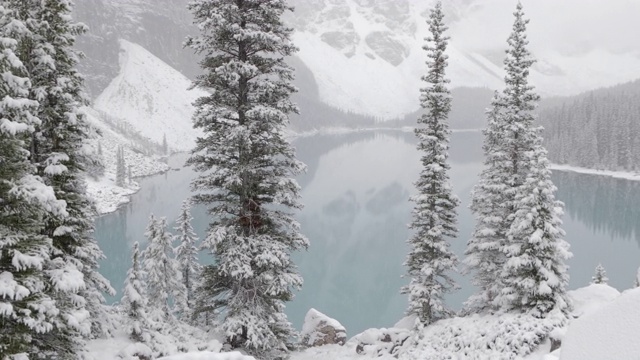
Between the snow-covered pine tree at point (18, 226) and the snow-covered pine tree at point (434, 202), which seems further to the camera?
the snow-covered pine tree at point (434, 202)

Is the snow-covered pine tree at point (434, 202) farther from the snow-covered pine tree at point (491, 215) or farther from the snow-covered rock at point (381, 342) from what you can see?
the snow-covered pine tree at point (491, 215)

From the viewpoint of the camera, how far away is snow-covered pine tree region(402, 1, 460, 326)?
2391 centimetres

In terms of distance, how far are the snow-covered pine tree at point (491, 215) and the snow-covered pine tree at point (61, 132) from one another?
1910cm

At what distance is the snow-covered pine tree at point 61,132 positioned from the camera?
523 inches

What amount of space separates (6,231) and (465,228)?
3023 inches

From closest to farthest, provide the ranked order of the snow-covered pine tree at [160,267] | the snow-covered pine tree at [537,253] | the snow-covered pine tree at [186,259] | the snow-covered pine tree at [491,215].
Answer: the snow-covered pine tree at [537,253]
the snow-covered pine tree at [491,215]
the snow-covered pine tree at [160,267]
the snow-covered pine tree at [186,259]

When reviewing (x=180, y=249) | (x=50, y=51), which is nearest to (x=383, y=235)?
(x=180, y=249)

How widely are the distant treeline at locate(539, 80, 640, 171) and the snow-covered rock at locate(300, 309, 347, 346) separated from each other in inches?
5163

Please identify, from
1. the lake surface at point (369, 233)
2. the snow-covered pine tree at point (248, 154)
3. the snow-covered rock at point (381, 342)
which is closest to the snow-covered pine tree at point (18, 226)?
the snow-covered pine tree at point (248, 154)

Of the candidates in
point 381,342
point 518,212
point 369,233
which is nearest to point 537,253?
point 518,212

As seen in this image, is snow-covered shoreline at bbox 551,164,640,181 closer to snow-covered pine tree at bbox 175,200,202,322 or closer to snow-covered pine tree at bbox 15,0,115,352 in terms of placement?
snow-covered pine tree at bbox 175,200,202,322

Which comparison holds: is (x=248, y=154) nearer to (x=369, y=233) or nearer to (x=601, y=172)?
(x=369, y=233)

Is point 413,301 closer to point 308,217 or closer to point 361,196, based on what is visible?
point 308,217

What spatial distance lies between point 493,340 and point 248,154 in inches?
461
